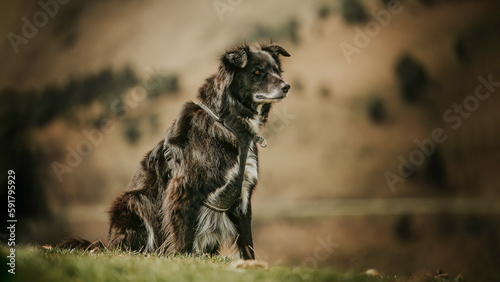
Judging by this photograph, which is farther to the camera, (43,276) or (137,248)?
(137,248)

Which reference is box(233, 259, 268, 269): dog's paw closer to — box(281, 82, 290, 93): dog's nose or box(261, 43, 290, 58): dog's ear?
box(281, 82, 290, 93): dog's nose

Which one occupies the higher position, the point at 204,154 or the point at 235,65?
the point at 235,65

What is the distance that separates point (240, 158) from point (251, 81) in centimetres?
76

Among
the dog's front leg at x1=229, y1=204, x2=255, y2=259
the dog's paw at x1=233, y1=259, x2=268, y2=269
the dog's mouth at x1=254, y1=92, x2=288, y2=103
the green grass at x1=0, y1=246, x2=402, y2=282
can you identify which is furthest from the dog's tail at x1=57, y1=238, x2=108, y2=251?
the dog's mouth at x1=254, y1=92, x2=288, y2=103

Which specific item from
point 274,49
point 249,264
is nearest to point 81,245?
point 249,264

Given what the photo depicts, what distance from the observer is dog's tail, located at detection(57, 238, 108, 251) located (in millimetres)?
3648

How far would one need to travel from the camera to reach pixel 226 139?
12.2 ft

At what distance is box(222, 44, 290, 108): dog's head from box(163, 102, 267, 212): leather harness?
275 mm

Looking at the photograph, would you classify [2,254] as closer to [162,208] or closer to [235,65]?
[162,208]

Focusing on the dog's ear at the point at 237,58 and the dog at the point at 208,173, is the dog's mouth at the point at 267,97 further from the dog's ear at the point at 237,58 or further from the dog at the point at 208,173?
the dog's ear at the point at 237,58

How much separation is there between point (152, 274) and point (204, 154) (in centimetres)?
151

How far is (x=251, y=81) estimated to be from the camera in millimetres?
3918

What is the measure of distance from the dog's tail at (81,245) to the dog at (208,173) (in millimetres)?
13

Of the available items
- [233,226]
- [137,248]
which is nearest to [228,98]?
[233,226]
